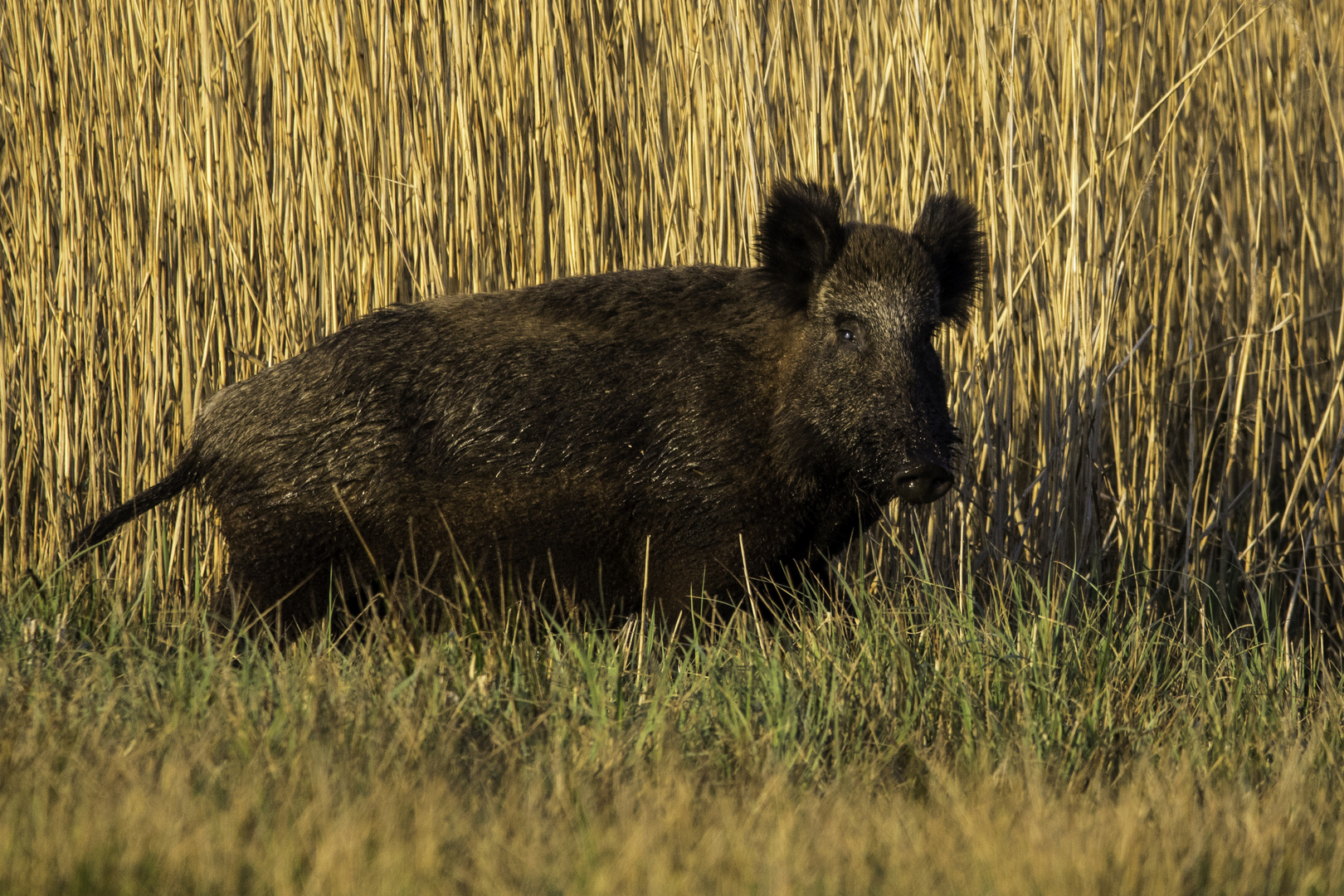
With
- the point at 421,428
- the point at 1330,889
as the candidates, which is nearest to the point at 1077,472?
the point at 421,428

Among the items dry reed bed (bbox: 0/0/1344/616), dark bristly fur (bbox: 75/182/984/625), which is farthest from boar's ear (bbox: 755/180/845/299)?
dry reed bed (bbox: 0/0/1344/616)

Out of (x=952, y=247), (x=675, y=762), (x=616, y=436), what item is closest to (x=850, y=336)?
(x=952, y=247)

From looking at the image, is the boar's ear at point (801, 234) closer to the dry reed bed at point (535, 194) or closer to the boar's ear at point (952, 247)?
the boar's ear at point (952, 247)

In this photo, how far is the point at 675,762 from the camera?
7.88 feet

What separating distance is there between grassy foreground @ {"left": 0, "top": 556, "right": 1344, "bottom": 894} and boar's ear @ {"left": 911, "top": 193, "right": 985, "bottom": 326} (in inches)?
32.2

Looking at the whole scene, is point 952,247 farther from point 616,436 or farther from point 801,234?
point 616,436

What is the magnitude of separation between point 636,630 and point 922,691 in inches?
35.8

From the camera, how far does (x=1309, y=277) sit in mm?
5324

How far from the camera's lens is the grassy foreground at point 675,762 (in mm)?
1912

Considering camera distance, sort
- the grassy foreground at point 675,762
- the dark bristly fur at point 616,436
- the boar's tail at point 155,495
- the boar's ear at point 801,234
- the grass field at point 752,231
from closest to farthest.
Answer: the grassy foreground at point 675,762, the dark bristly fur at point 616,436, the boar's ear at point 801,234, the boar's tail at point 155,495, the grass field at point 752,231

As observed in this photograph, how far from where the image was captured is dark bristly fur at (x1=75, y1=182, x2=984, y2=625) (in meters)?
3.37

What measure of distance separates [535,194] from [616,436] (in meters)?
1.40

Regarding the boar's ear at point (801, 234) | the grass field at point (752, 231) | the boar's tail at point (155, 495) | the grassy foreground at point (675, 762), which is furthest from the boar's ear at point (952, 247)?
the boar's tail at point (155, 495)

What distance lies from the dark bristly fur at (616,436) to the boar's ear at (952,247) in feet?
0.39
